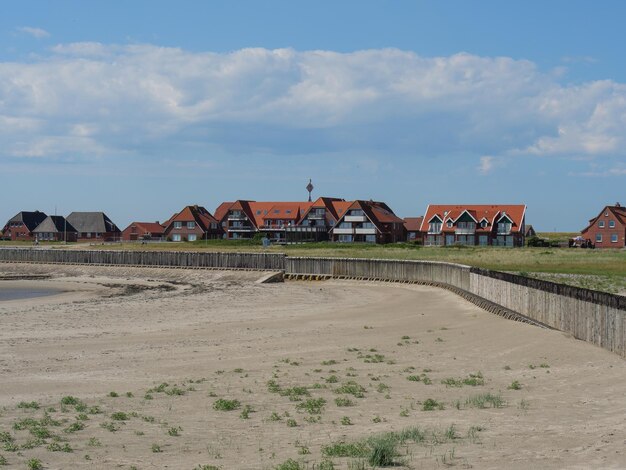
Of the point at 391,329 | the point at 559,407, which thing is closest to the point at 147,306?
the point at 391,329

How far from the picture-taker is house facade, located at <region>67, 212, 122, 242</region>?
17025cm

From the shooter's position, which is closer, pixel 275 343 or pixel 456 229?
pixel 275 343

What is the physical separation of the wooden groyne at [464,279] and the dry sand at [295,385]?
0.92 metres

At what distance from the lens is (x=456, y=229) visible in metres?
130

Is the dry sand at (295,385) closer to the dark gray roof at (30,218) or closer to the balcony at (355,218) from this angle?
the balcony at (355,218)

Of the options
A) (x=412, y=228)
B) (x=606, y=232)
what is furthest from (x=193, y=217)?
(x=606, y=232)

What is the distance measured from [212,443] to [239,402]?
136 inches

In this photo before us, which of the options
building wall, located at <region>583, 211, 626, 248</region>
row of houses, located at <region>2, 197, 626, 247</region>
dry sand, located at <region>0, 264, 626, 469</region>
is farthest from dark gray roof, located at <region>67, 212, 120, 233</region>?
dry sand, located at <region>0, 264, 626, 469</region>

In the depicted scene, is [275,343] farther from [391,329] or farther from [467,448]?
[467,448]

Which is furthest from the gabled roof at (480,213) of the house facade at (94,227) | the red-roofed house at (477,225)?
the house facade at (94,227)

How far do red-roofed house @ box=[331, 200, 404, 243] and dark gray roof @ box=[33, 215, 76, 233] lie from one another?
6098 cm

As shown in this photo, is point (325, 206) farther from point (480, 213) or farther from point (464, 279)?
point (464, 279)

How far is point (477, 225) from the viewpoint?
420 feet

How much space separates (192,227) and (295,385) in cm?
13369
